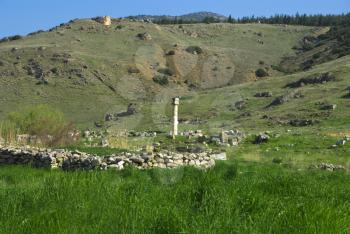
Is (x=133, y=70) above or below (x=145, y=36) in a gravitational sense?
below

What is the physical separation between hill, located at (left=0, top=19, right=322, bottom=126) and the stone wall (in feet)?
128

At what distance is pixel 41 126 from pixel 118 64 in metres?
60.0

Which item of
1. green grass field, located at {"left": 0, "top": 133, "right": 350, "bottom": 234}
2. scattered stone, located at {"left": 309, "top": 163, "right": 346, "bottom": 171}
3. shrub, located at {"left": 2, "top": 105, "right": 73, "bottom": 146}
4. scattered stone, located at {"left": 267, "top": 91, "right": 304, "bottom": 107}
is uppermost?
scattered stone, located at {"left": 267, "top": 91, "right": 304, "bottom": 107}

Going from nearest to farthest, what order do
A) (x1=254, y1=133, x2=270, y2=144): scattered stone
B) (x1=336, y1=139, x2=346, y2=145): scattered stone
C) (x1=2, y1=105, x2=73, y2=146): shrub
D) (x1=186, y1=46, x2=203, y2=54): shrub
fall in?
(x1=336, y1=139, x2=346, y2=145): scattered stone, (x1=254, y1=133, x2=270, y2=144): scattered stone, (x1=2, y1=105, x2=73, y2=146): shrub, (x1=186, y1=46, x2=203, y2=54): shrub

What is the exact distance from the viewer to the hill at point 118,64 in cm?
7700

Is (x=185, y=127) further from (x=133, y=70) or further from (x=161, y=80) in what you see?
(x=133, y=70)

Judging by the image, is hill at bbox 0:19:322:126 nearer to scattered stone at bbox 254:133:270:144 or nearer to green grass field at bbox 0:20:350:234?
green grass field at bbox 0:20:350:234

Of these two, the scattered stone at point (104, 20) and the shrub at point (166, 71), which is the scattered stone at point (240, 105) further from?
the scattered stone at point (104, 20)

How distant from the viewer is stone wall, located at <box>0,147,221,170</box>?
1534 cm

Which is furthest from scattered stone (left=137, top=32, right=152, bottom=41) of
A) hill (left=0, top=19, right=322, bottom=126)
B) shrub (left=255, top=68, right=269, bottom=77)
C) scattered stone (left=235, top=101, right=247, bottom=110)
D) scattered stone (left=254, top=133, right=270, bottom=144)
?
scattered stone (left=254, top=133, right=270, bottom=144)

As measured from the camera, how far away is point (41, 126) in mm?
32156

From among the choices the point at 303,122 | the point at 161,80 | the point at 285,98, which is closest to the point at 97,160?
the point at 303,122

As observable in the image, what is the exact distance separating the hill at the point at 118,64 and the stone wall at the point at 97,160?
39.1 meters

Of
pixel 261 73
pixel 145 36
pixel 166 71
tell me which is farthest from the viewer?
pixel 145 36
